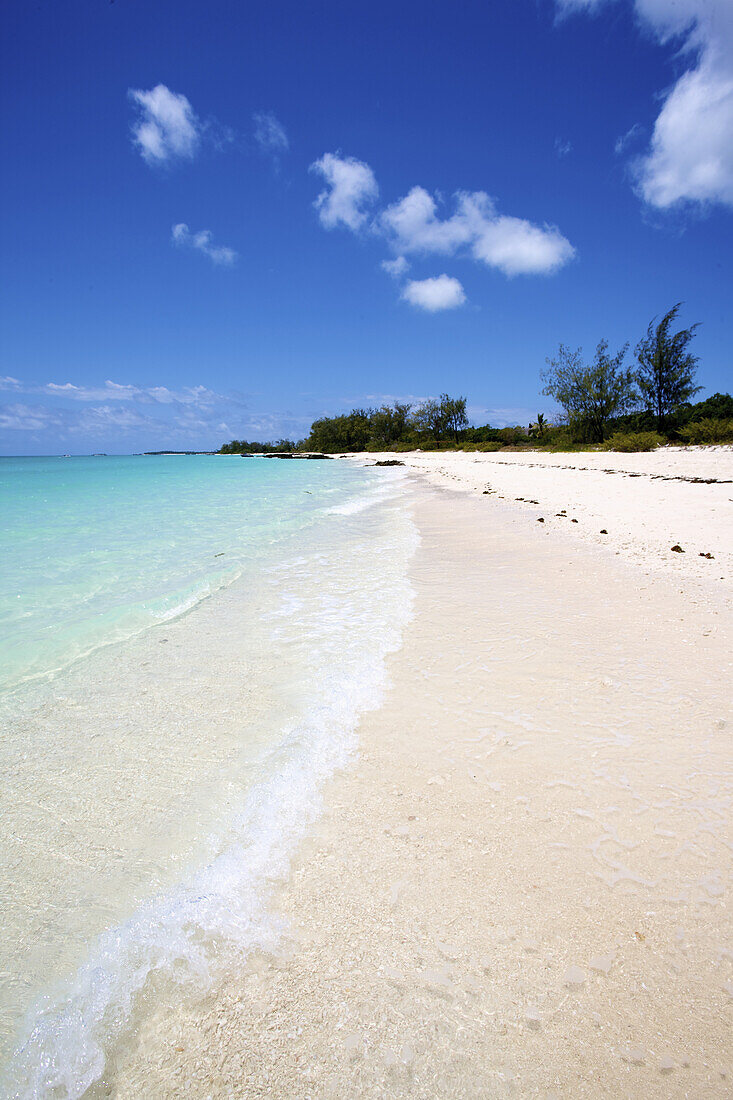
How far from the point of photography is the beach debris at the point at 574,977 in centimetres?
134

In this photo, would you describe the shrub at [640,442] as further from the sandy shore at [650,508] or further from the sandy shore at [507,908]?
the sandy shore at [507,908]

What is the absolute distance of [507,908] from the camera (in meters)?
1.58

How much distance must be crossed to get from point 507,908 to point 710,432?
31603 millimetres

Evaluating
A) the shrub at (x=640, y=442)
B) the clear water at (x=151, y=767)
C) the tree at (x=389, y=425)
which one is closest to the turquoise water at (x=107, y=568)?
the clear water at (x=151, y=767)

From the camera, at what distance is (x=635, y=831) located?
1.87 metres

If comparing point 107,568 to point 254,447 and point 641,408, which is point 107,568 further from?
point 254,447

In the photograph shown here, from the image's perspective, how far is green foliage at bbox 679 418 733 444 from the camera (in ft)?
82.9

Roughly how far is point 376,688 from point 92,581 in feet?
16.0

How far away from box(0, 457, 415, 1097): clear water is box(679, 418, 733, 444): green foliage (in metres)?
27.2

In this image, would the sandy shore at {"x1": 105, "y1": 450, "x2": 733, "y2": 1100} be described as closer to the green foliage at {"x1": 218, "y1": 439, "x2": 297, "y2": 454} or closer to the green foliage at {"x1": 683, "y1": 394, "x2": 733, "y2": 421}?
the green foliage at {"x1": 683, "y1": 394, "x2": 733, "y2": 421}

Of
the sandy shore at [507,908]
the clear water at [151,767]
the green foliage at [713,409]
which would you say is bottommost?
the clear water at [151,767]

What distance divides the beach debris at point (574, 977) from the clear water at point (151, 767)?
2.89ft

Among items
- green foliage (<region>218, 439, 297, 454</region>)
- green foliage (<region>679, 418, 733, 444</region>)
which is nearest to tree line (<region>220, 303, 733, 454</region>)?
green foliage (<region>679, 418, 733, 444</region>)

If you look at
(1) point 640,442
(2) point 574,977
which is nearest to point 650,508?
(2) point 574,977
